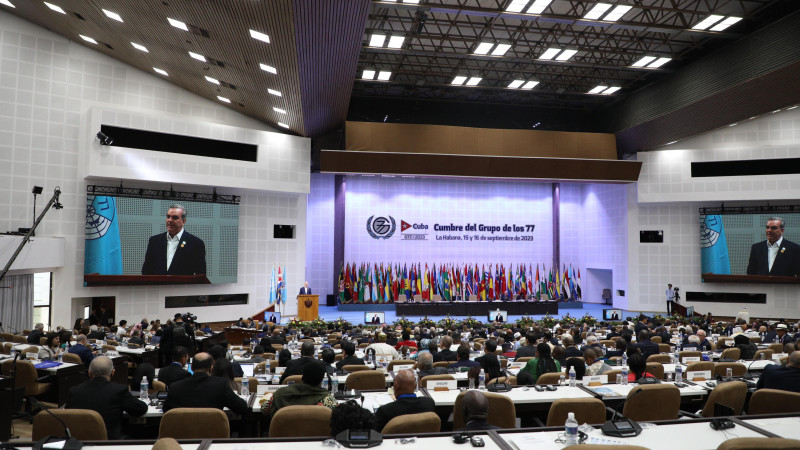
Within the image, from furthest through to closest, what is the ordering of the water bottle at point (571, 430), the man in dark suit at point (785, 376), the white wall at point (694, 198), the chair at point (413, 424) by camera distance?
the white wall at point (694, 198), the man in dark suit at point (785, 376), the chair at point (413, 424), the water bottle at point (571, 430)

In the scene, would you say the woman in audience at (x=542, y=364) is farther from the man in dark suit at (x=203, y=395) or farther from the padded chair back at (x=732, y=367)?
the man in dark suit at (x=203, y=395)

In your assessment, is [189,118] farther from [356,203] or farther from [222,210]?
[356,203]

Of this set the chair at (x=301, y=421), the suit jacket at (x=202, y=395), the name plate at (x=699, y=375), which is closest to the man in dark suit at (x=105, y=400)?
the suit jacket at (x=202, y=395)

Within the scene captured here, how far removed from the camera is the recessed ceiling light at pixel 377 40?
51.5ft

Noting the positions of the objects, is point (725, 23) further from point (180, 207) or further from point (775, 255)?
point (180, 207)

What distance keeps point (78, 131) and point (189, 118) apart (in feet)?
10.8

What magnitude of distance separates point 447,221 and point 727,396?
830 inches

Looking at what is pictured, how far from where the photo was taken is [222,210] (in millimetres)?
17953

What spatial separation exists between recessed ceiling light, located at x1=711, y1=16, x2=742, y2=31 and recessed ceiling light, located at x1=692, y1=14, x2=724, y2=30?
34cm

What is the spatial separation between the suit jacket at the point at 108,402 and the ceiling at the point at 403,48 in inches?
294

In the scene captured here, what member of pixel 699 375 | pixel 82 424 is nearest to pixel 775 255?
pixel 699 375

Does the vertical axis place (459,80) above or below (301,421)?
above

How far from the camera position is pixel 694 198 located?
68.5ft

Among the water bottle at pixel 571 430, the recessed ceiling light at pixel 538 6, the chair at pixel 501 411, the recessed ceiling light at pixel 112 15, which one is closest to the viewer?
the water bottle at pixel 571 430
